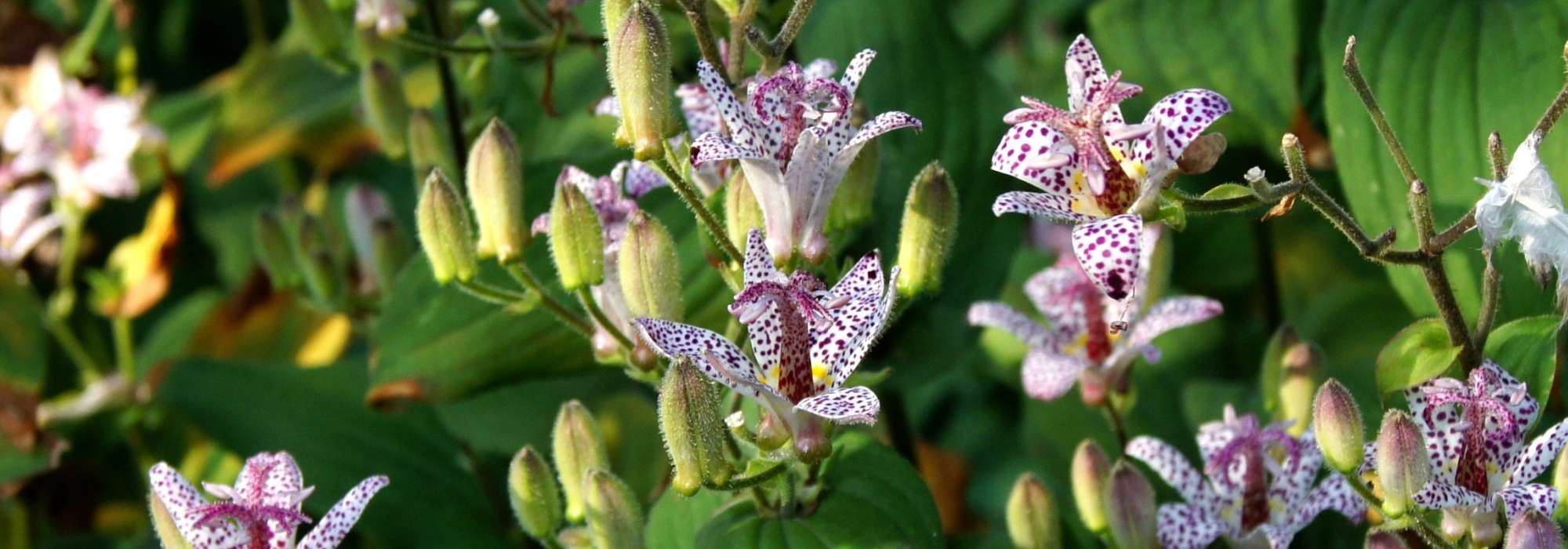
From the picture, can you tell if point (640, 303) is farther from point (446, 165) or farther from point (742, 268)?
point (446, 165)

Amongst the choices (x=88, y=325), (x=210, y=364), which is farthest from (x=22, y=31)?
→ (x=210, y=364)

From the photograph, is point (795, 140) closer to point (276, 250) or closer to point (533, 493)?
point (533, 493)

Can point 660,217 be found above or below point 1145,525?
above

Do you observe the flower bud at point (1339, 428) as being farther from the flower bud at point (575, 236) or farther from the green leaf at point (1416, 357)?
the flower bud at point (575, 236)

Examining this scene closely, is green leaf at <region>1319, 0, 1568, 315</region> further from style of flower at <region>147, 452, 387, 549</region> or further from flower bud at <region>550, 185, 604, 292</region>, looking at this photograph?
style of flower at <region>147, 452, 387, 549</region>

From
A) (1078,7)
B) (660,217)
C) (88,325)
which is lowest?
(88,325)

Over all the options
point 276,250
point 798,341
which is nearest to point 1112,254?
point 798,341

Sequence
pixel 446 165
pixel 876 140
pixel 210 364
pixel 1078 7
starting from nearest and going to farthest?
pixel 876 140 → pixel 446 165 → pixel 210 364 → pixel 1078 7

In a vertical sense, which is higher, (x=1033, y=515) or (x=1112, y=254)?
(x=1112, y=254)
